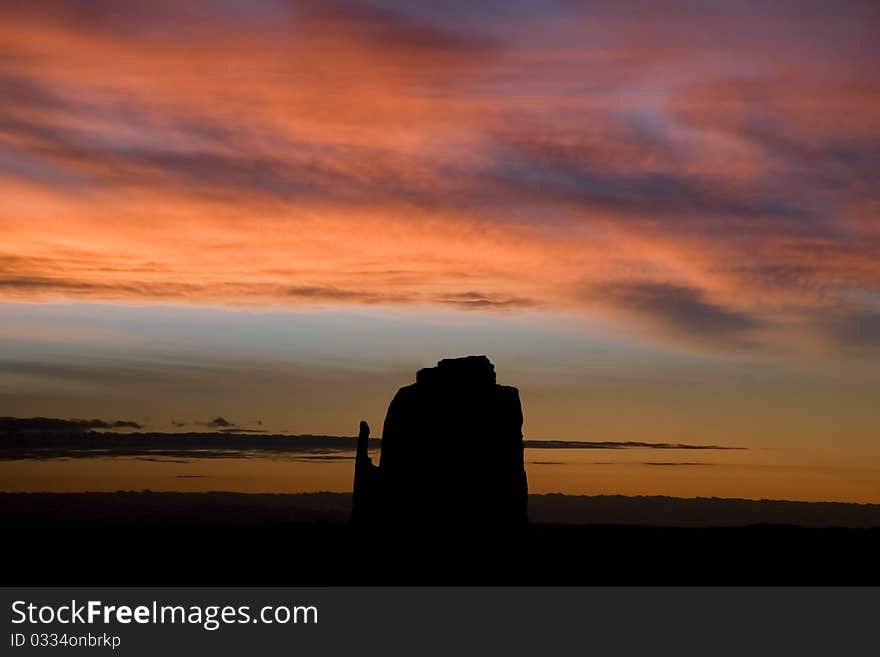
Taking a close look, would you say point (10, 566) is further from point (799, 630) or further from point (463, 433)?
point (799, 630)

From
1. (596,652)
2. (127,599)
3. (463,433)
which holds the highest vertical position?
(463,433)

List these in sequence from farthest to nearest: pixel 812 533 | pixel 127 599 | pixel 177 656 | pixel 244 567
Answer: pixel 812 533
pixel 244 567
pixel 127 599
pixel 177 656

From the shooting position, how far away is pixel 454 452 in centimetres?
5419

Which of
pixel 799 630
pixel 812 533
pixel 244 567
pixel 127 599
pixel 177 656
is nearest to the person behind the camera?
pixel 177 656

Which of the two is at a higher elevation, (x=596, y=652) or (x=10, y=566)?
(x=10, y=566)

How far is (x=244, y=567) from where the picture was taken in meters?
90.5

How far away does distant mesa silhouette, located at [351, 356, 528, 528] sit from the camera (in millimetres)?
54219

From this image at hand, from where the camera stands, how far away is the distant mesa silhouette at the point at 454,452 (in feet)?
178

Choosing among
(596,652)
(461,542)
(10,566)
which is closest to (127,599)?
(461,542)

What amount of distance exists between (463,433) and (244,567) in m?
41.6

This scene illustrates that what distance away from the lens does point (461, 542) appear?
2137 inches

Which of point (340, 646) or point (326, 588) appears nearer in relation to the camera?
point (340, 646)

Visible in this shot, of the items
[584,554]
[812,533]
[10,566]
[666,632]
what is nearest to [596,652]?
[666,632]

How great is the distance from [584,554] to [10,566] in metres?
45.4
